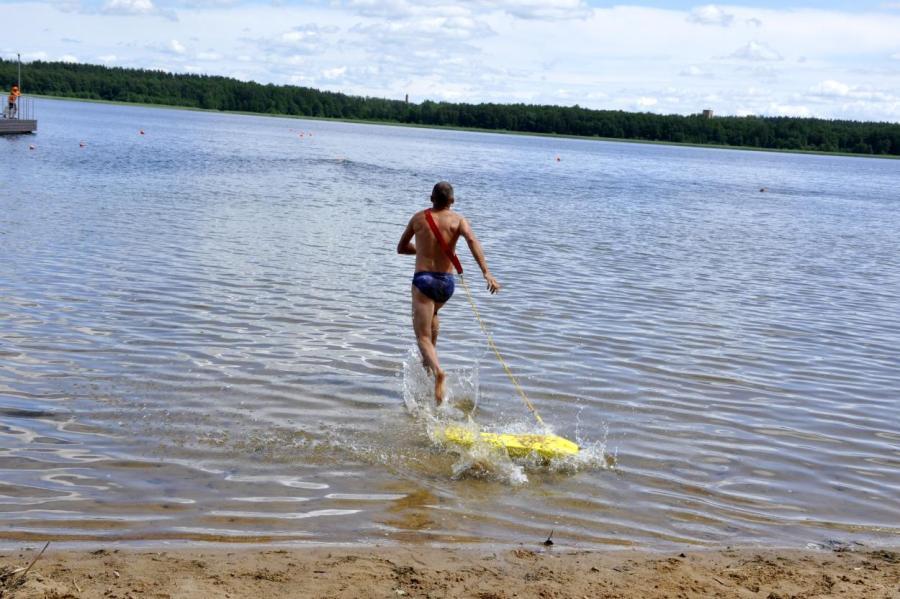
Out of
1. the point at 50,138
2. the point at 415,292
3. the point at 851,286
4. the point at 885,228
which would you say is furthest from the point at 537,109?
the point at 415,292

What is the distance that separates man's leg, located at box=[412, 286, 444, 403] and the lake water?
297mm

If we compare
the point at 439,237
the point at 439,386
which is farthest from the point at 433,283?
the point at 439,386

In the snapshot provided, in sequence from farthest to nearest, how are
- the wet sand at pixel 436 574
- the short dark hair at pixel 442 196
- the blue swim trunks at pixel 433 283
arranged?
1. the blue swim trunks at pixel 433 283
2. the short dark hair at pixel 442 196
3. the wet sand at pixel 436 574

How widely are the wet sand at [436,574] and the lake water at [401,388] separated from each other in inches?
14.2

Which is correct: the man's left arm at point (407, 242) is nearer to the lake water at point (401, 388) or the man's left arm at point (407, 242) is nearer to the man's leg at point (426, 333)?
the man's leg at point (426, 333)

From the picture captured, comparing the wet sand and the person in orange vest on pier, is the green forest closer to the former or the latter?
the person in orange vest on pier

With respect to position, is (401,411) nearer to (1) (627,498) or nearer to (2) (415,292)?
(2) (415,292)

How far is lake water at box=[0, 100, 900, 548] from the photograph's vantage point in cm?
661

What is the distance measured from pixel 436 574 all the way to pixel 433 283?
3.93m

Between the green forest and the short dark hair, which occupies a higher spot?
the green forest

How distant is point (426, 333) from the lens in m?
9.10

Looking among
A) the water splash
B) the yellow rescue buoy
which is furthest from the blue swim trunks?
the yellow rescue buoy

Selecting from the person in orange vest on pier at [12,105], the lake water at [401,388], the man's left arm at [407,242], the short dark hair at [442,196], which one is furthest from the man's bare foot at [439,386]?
the person in orange vest on pier at [12,105]

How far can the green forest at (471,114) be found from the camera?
463 ft
